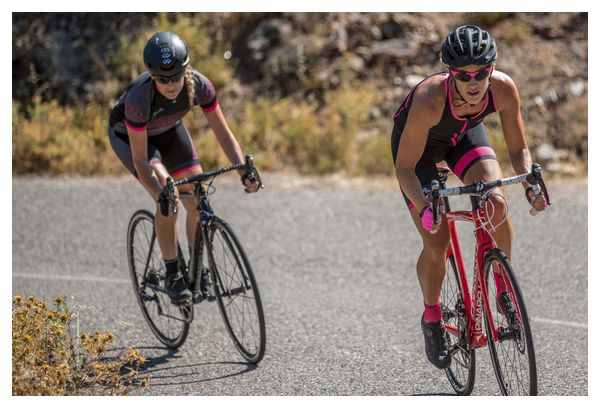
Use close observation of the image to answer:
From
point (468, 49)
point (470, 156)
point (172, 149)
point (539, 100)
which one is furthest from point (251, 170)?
point (539, 100)

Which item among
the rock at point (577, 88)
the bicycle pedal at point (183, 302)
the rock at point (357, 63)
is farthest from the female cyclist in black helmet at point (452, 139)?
the rock at point (357, 63)

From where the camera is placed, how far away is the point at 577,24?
15.9 metres

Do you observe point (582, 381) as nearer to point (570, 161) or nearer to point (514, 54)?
point (570, 161)

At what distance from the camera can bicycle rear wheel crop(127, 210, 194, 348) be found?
725 centimetres

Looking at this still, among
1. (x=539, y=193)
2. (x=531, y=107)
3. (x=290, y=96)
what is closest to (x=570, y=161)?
(x=531, y=107)

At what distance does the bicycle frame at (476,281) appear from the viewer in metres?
5.17

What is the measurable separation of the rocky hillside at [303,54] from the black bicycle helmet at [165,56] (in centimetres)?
840

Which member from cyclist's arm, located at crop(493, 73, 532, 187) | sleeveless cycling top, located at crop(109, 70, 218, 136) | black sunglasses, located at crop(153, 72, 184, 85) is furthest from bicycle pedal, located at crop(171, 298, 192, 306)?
cyclist's arm, located at crop(493, 73, 532, 187)

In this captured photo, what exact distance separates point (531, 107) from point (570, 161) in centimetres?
156

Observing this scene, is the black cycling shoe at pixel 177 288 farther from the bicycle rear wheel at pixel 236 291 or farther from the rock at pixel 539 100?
the rock at pixel 539 100

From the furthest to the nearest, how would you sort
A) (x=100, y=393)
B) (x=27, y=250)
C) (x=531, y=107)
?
1. (x=531, y=107)
2. (x=27, y=250)
3. (x=100, y=393)

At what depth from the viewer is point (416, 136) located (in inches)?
204

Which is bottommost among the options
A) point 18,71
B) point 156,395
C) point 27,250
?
point 156,395

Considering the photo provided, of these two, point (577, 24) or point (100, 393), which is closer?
point (100, 393)
